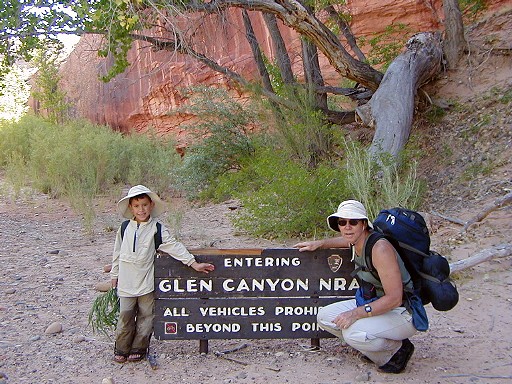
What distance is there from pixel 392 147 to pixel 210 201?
536 cm

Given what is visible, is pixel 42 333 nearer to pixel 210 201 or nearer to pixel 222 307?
pixel 222 307

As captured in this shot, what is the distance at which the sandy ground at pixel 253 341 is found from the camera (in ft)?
11.8

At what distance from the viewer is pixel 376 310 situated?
3311 mm

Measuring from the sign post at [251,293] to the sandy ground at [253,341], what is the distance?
8.6 inches

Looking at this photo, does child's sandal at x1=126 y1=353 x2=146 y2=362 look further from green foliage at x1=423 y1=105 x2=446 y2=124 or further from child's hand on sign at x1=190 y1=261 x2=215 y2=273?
green foliage at x1=423 y1=105 x2=446 y2=124

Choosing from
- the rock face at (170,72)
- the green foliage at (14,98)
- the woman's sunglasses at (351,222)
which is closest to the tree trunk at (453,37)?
the rock face at (170,72)

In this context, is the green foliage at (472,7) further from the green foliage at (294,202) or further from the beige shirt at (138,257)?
the beige shirt at (138,257)

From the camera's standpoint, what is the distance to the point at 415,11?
55.3ft

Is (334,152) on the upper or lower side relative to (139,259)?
upper

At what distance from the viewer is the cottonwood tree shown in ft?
24.1

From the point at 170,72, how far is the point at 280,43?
41.1ft

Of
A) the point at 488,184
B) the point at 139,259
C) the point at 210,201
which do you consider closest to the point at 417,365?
the point at 139,259

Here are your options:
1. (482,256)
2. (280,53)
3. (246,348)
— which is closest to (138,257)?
(246,348)

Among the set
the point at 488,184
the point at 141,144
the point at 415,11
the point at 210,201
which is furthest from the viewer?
the point at 141,144
